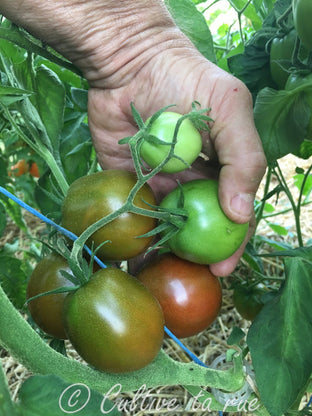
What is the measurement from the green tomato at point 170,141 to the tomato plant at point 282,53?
0.21 metres

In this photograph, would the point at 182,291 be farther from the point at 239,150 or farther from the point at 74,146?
the point at 74,146

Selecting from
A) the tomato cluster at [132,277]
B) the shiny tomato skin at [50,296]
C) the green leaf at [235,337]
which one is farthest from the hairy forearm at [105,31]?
the green leaf at [235,337]

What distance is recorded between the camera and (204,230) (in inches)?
28.0

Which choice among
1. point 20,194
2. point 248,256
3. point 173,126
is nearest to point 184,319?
point 173,126

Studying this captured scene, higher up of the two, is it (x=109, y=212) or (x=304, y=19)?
(x=304, y=19)

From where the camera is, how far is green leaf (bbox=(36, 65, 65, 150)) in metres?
0.98

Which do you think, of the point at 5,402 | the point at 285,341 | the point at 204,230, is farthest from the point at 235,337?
the point at 5,402

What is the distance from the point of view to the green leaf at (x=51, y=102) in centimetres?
98

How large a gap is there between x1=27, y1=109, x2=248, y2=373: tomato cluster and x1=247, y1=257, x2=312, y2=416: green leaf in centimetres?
10

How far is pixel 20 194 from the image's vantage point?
2.65 metres

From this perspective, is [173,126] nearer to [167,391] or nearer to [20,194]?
[167,391]

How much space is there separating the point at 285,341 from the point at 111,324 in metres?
0.29

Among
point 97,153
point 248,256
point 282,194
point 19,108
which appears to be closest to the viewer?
point 19,108

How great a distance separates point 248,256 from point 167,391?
37cm
